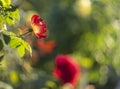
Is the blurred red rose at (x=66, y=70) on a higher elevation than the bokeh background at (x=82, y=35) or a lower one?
lower

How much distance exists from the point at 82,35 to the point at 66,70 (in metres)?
0.54

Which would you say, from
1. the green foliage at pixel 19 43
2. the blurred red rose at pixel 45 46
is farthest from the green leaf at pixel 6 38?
the blurred red rose at pixel 45 46

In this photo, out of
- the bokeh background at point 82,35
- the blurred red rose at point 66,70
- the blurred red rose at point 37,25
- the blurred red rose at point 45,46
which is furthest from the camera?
the blurred red rose at point 45,46

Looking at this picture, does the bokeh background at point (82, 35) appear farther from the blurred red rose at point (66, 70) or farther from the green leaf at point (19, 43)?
the green leaf at point (19, 43)

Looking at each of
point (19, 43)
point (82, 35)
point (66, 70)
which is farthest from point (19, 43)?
point (82, 35)

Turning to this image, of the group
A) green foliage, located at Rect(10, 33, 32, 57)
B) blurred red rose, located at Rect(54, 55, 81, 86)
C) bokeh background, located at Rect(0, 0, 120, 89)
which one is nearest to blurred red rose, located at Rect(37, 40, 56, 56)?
bokeh background, located at Rect(0, 0, 120, 89)

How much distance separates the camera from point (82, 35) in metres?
3.46

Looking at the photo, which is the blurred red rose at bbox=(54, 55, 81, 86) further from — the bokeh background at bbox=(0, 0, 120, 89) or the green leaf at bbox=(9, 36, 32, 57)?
the green leaf at bbox=(9, 36, 32, 57)

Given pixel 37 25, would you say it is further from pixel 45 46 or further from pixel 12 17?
pixel 45 46

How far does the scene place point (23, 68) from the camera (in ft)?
7.77

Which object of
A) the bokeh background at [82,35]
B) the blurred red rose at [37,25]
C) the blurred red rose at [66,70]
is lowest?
the blurred red rose at [37,25]

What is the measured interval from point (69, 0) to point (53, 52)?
0.45 metres

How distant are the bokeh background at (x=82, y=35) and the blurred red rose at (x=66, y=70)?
0.09 m

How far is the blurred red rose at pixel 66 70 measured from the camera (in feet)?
9.59
